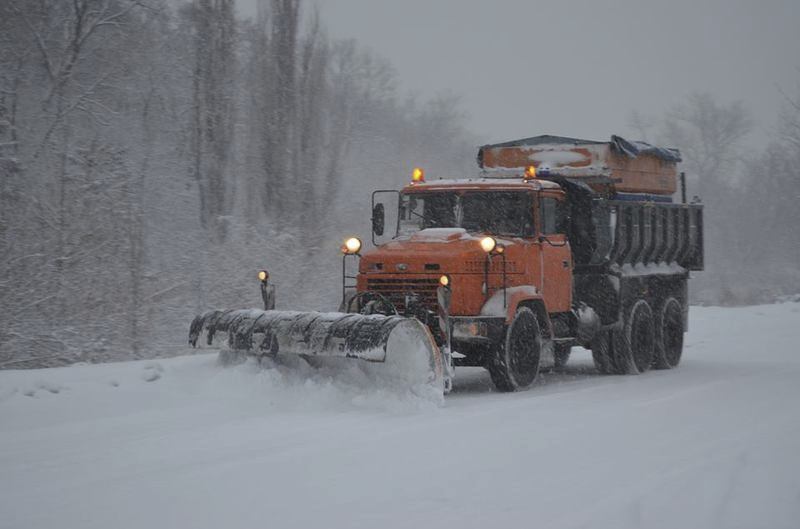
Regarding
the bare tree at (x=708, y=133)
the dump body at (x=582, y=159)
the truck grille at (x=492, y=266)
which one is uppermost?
the bare tree at (x=708, y=133)

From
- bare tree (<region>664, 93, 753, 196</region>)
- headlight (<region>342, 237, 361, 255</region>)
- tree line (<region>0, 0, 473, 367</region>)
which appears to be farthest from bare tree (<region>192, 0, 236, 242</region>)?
bare tree (<region>664, 93, 753, 196</region>)

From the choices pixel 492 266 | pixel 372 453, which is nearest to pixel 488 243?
pixel 492 266

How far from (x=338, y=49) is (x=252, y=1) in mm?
28294

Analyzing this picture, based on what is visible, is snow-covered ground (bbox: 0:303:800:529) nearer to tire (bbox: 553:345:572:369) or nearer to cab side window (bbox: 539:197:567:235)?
cab side window (bbox: 539:197:567:235)

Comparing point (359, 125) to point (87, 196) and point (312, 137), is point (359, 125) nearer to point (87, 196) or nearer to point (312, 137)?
point (312, 137)

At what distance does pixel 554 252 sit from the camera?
1235 cm

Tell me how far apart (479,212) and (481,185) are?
320 mm

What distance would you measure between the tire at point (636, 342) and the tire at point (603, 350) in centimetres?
7

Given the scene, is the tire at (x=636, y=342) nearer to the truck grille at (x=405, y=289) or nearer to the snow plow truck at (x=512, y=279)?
the snow plow truck at (x=512, y=279)

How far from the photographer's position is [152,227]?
2386 cm

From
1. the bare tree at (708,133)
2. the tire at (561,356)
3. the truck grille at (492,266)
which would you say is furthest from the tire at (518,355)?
the bare tree at (708,133)

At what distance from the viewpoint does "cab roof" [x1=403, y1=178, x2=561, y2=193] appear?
12.0 metres

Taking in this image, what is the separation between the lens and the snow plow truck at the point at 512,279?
9.98 meters

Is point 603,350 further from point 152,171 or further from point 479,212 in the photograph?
point 152,171
